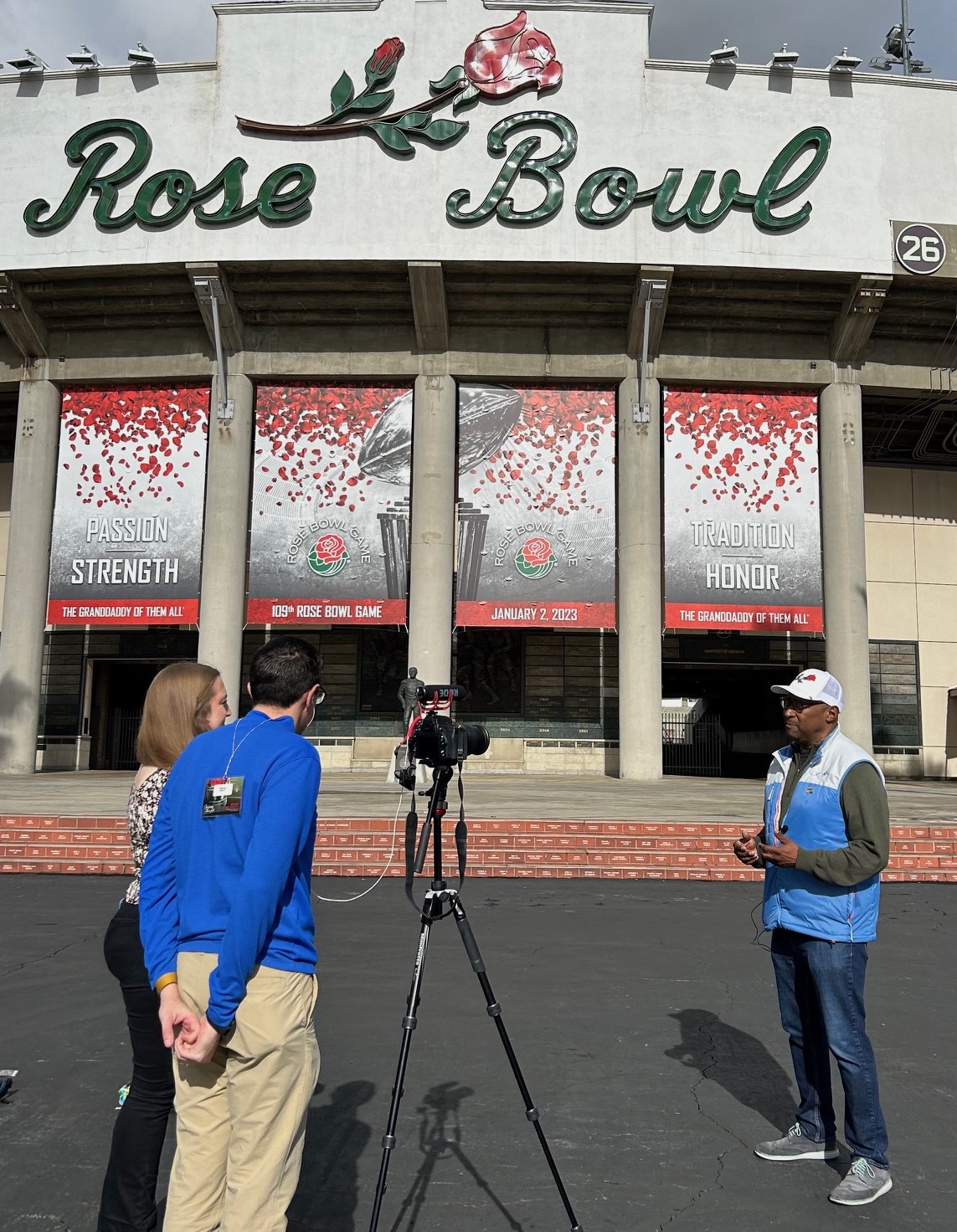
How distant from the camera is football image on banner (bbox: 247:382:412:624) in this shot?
2259 cm

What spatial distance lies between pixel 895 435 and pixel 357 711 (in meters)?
16.3

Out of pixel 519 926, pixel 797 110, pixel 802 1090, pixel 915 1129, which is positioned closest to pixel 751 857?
pixel 802 1090

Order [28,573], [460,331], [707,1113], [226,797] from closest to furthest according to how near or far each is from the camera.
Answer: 1. [226,797]
2. [707,1113]
3. [28,573]
4. [460,331]

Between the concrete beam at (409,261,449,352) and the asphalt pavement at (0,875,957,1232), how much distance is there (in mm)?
17023

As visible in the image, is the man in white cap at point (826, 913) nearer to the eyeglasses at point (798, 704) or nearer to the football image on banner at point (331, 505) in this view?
the eyeglasses at point (798, 704)

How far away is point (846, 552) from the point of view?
74.3 ft

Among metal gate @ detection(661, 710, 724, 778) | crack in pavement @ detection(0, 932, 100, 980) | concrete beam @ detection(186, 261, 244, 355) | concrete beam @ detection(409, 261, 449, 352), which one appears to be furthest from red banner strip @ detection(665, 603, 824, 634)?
crack in pavement @ detection(0, 932, 100, 980)

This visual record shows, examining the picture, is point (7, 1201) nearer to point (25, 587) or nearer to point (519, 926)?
point (519, 926)

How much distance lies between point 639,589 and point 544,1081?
18.4 m

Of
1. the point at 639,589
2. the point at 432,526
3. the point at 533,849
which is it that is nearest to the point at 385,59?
the point at 432,526

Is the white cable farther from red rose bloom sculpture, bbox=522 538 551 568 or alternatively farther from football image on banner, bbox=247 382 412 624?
red rose bloom sculpture, bbox=522 538 551 568

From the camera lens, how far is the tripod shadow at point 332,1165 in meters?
3.17

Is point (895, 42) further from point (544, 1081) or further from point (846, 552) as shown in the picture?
point (544, 1081)

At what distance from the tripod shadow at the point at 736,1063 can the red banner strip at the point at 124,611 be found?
1912cm
